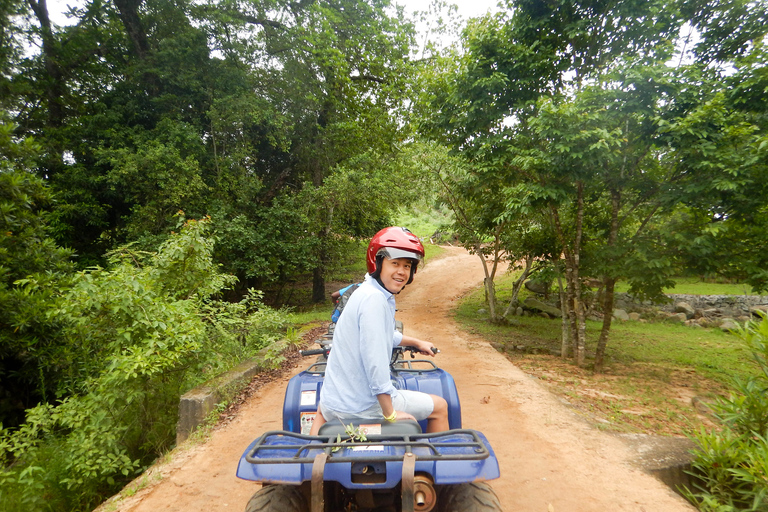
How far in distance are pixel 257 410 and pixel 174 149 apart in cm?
828

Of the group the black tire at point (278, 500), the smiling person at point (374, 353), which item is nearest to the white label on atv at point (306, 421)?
the smiling person at point (374, 353)

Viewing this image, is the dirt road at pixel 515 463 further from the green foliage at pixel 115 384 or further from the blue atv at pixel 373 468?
the blue atv at pixel 373 468

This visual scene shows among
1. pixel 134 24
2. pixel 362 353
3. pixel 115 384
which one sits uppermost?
pixel 134 24

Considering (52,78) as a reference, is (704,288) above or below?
below

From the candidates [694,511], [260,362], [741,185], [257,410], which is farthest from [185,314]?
[741,185]

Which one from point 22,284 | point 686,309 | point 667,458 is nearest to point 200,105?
point 22,284

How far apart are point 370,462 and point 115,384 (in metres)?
3.45

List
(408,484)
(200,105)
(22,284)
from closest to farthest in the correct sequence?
1. (408,484)
2. (22,284)
3. (200,105)

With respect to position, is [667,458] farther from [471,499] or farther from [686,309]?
[686,309]

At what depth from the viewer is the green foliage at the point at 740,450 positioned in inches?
110

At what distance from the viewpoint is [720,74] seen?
623cm

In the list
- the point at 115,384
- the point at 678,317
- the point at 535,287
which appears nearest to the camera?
the point at 115,384

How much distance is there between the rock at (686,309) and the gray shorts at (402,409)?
16.4m

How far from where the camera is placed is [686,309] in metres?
15.1
